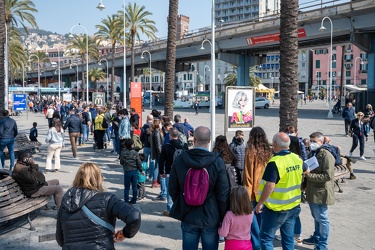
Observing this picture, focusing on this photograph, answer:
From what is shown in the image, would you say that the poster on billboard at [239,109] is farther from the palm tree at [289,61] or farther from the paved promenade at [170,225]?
the paved promenade at [170,225]

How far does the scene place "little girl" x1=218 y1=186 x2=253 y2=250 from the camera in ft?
14.5

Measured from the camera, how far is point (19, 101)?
36.1 metres

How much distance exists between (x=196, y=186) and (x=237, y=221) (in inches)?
23.7

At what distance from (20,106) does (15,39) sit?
18763 mm

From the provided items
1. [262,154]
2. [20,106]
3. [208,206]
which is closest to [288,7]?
[262,154]

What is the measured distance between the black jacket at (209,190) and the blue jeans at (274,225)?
95cm

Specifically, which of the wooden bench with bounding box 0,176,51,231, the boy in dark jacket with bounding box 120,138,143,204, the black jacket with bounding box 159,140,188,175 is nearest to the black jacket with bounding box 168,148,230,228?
the black jacket with bounding box 159,140,188,175

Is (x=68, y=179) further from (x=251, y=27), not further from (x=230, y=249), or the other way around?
(x=251, y=27)

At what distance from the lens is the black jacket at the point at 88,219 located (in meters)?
3.54

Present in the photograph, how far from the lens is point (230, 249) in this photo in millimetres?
4477

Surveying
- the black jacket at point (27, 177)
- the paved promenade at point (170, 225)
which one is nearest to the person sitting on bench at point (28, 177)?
the black jacket at point (27, 177)

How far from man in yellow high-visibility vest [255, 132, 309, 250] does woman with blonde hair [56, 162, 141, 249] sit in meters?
2.02

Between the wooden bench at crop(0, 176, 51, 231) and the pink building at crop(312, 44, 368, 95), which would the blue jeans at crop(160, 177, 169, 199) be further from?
the pink building at crop(312, 44, 368, 95)

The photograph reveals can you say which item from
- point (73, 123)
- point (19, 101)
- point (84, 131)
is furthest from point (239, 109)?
point (19, 101)
